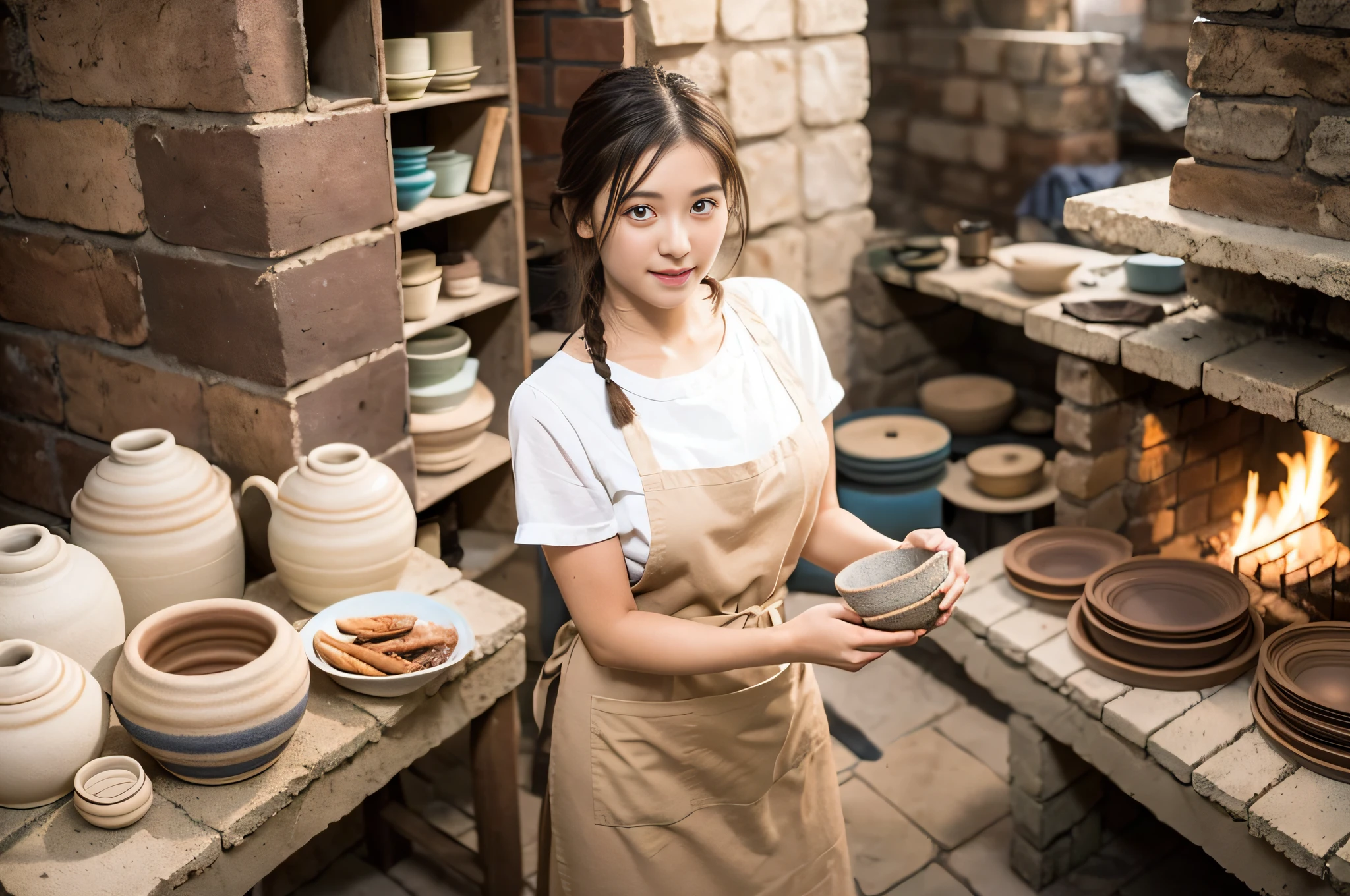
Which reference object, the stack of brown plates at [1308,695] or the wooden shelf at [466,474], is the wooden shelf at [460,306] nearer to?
the wooden shelf at [466,474]

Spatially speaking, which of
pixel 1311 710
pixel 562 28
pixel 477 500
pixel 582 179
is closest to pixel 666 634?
pixel 582 179

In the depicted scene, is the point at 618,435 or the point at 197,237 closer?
the point at 618,435

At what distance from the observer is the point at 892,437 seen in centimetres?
419

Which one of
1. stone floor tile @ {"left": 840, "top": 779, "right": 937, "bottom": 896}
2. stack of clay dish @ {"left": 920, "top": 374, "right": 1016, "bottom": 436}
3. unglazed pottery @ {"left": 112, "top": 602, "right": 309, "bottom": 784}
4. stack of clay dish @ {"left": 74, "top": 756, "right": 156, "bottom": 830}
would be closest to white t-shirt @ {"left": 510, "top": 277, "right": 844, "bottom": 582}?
unglazed pottery @ {"left": 112, "top": 602, "right": 309, "bottom": 784}

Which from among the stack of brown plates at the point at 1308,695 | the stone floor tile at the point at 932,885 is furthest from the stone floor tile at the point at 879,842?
the stack of brown plates at the point at 1308,695

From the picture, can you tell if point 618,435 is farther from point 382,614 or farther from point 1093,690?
point 1093,690

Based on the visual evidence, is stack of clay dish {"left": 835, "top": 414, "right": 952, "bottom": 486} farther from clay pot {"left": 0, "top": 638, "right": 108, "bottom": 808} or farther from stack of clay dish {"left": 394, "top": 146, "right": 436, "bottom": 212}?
clay pot {"left": 0, "top": 638, "right": 108, "bottom": 808}

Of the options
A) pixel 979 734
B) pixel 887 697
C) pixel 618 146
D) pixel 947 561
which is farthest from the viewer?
pixel 887 697

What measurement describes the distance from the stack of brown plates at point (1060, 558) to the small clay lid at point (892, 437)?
0.81 meters

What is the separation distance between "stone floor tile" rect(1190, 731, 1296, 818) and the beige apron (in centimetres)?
98

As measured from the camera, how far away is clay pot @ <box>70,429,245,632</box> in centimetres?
228

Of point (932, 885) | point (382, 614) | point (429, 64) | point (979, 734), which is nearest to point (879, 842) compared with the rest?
point (932, 885)

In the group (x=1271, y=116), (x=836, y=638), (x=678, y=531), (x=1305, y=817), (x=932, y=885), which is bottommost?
(x=932, y=885)

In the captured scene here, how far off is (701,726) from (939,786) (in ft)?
5.58
